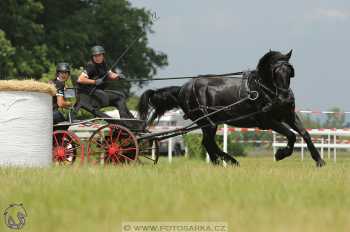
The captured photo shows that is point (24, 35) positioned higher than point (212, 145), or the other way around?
point (24, 35)

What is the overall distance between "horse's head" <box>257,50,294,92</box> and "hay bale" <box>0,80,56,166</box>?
3.16 metres

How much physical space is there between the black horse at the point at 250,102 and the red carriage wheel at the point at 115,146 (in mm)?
1258

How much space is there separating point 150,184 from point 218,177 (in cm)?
109

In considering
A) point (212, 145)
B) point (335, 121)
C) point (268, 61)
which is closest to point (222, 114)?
point (212, 145)

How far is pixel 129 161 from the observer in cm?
1236

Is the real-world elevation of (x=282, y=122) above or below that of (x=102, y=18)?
below

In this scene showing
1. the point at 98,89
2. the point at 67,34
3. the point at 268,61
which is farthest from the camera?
the point at 67,34

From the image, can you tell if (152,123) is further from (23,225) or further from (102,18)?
(102,18)

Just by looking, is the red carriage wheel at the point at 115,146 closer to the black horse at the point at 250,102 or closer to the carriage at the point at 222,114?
the carriage at the point at 222,114

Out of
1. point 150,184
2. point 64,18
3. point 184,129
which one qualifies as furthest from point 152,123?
point 64,18

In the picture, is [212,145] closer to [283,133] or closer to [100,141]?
[283,133]

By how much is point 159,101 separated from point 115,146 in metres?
2.14

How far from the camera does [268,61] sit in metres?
12.2

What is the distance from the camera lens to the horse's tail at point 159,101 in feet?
46.2
